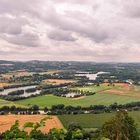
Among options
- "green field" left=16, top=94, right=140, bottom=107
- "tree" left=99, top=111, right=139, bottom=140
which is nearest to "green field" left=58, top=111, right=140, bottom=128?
"green field" left=16, top=94, right=140, bottom=107

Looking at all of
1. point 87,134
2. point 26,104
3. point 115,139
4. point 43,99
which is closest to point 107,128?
point 115,139

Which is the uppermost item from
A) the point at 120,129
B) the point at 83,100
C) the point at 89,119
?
the point at 120,129

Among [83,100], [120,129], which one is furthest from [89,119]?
[120,129]

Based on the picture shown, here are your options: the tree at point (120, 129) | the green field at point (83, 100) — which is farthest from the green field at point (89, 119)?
the tree at point (120, 129)

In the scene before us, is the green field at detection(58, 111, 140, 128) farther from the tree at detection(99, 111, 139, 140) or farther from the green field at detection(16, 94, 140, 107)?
the tree at detection(99, 111, 139, 140)

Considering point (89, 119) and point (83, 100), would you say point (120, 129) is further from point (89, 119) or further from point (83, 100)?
point (83, 100)

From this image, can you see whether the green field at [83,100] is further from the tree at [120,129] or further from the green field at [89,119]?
the tree at [120,129]

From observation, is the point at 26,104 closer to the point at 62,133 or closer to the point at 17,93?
the point at 17,93
